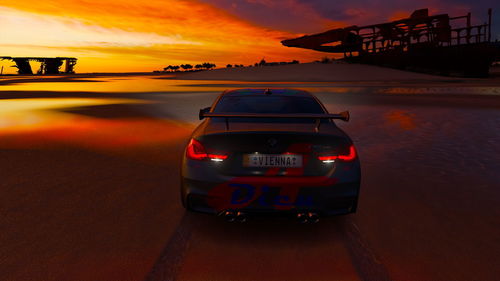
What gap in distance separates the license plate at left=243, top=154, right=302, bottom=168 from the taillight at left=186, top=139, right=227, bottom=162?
0.75 feet

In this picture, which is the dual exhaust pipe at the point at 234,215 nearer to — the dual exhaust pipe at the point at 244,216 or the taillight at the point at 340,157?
the dual exhaust pipe at the point at 244,216

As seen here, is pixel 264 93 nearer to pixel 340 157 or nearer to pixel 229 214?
pixel 340 157

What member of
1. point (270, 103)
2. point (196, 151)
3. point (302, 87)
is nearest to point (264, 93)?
point (270, 103)

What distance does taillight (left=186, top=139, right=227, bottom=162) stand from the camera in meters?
4.11

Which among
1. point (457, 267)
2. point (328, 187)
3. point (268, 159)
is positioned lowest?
point (457, 267)

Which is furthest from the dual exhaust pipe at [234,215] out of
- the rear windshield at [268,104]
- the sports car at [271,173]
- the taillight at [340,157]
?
the rear windshield at [268,104]

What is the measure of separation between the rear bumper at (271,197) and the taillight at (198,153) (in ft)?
0.75

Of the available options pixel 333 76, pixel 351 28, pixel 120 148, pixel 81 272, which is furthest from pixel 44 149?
pixel 333 76

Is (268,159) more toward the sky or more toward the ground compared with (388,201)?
more toward the sky

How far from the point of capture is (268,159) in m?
4.05

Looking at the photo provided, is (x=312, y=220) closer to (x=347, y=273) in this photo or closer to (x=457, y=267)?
(x=347, y=273)

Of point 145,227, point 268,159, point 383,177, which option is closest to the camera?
point 268,159

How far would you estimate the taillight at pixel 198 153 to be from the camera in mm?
4105

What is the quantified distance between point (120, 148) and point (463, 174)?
20.6ft
